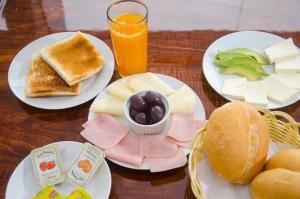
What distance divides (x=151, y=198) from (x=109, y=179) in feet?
0.38

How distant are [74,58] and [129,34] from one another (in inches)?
8.8

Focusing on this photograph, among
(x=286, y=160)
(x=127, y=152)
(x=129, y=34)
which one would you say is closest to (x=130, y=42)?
(x=129, y=34)

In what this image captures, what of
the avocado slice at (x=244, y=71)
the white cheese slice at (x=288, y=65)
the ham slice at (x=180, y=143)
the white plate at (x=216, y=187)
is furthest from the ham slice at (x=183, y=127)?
the white cheese slice at (x=288, y=65)

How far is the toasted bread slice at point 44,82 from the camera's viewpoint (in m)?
1.11

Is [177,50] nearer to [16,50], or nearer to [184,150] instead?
[184,150]

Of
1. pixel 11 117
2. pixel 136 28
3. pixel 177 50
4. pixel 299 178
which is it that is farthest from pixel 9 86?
pixel 299 178

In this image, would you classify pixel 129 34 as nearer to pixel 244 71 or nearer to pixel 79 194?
pixel 244 71

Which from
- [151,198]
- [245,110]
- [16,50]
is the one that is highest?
[245,110]

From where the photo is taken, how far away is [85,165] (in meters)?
0.92

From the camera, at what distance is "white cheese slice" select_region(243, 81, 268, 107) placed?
1047 millimetres

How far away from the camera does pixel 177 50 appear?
1.26m

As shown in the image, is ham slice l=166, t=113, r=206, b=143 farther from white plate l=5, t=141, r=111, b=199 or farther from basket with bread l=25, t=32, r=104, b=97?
basket with bread l=25, t=32, r=104, b=97

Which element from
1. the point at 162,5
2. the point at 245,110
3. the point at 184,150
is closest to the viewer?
the point at 245,110

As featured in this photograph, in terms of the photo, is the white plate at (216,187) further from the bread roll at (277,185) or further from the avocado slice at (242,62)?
the avocado slice at (242,62)
